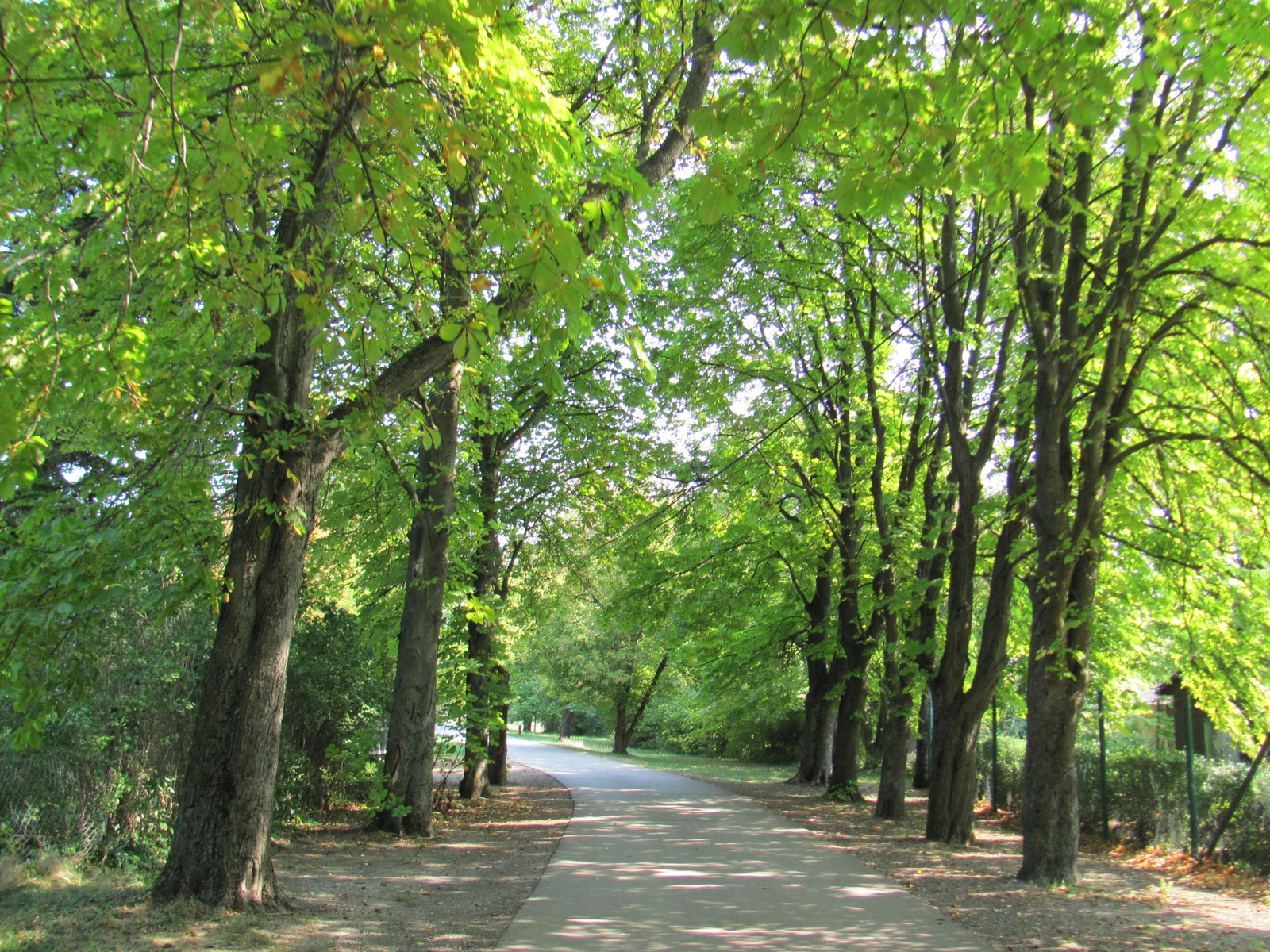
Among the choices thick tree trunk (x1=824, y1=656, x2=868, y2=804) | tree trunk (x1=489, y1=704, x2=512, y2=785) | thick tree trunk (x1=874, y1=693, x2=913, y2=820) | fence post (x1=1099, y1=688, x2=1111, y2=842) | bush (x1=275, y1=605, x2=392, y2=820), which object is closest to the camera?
bush (x1=275, y1=605, x2=392, y2=820)

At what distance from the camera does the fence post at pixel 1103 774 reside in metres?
13.7

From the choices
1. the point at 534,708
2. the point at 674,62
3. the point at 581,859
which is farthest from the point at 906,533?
the point at 534,708

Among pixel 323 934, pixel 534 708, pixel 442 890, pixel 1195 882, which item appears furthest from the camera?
pixel 534 708

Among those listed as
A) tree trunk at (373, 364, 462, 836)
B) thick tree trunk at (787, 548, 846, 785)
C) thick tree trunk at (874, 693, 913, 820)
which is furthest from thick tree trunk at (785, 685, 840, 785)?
tree trunk at (373, 364, 462, 836)

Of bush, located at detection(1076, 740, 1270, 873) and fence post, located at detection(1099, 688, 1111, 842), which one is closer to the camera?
bush, located at detection(1076, 740, 1270, 873)

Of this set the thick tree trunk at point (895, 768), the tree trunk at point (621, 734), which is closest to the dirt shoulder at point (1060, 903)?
the thick tree trunk at point (895, 768)

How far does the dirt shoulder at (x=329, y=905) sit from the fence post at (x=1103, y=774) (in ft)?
29.7

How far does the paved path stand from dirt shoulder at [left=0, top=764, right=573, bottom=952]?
44cm

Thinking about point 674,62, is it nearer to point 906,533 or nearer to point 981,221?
point 981,221

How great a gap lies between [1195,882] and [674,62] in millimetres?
11611

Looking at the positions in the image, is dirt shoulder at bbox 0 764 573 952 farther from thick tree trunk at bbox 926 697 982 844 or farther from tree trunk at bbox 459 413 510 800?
thick tree trunk at bbox 926 697 982 844

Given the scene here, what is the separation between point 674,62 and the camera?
349 inches

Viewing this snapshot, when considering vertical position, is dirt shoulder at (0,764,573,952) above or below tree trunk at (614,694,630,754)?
above

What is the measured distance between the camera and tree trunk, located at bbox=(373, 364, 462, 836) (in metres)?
11.6
